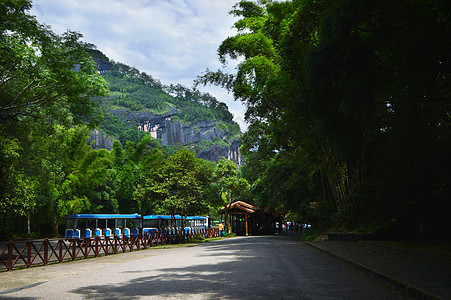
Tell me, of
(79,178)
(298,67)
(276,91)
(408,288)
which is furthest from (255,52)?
(79,178)

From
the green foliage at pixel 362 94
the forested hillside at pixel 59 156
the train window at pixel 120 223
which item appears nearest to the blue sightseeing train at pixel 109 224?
the train window at pixel 120 223

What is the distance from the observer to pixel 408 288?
541 cm

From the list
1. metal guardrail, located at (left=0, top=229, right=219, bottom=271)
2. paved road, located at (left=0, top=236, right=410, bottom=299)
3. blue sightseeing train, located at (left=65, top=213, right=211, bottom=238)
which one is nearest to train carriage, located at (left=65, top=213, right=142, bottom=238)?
blue sightseeing train, located at (left=65, top=213, right=211, bottom=238)

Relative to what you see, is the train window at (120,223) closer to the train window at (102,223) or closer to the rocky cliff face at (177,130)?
the train window at (102,223)

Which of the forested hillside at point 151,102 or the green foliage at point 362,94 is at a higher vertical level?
the forested hillside at point 151,102

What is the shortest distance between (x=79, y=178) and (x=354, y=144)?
32.2 metres

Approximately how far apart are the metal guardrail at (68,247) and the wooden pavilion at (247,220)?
3204mm

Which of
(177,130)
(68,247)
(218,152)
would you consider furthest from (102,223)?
(177,130)

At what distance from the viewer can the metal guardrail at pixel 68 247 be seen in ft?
37.3

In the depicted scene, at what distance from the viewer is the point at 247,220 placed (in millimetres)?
40375

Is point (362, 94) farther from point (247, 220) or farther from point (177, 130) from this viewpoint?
point (177, 130)

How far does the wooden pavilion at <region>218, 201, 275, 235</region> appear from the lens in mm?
36241

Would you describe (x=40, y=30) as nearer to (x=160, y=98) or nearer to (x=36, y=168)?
(x=36, y=168)

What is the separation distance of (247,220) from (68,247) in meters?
28.3
